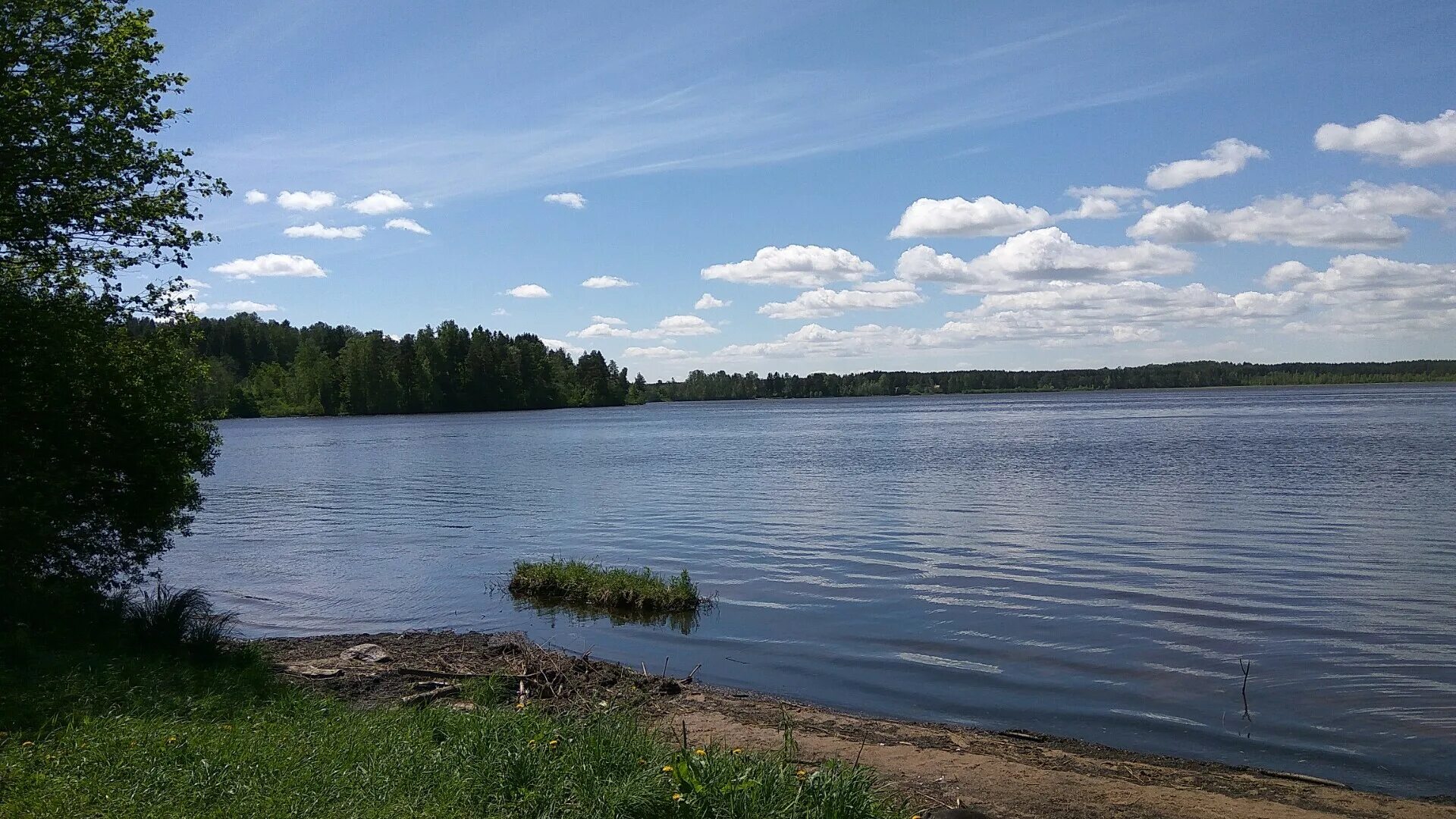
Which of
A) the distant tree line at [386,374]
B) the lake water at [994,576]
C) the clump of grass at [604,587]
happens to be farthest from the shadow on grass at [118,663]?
the distant tree line at [386,374]

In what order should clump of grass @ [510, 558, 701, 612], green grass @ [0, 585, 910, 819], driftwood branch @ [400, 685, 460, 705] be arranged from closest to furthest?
green grass @ [0, 585, 910, 819] → driftwood branch @ [400, 685, 460, 705] → clump of grass @ [510, 558, 701, 612]

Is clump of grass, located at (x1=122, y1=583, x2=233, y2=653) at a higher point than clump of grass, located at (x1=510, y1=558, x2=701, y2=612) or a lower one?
higher

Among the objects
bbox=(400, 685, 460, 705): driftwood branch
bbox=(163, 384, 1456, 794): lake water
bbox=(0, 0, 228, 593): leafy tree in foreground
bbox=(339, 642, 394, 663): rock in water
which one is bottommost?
bbox=(163, 384, 1456, 794): lake water

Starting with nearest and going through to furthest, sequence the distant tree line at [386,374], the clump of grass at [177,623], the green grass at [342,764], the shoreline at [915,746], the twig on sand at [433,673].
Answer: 1. the green grass at [342,764]
2. the shoreline at [915,746]
3. the clump of grass at [177,623]
4. the twig on sand at [433,673]
5. the distant tree line at [386,374]

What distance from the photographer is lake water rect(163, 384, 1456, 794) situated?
40.3ft

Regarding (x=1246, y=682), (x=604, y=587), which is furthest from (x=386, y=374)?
(x=1246, y=682)

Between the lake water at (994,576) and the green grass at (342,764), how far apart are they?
5.58 metres

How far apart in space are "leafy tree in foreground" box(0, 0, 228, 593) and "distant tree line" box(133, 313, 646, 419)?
136 m

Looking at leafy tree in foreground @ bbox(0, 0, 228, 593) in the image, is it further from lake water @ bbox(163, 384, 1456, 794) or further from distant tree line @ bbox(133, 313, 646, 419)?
distant tree line @ bbox(133, 313, 646, 419)

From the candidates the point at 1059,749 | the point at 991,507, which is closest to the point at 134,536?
the point at 1059,749

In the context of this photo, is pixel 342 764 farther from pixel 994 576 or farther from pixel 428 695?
pixel 994 576

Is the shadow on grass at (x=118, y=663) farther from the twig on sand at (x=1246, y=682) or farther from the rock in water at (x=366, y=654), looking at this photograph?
the twig on sand at (x=1246, y=682)

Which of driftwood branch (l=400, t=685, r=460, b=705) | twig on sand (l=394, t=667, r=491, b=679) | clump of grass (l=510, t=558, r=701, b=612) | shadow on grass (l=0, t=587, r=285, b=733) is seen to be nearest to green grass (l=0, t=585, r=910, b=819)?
shadow on grass (l=0, t=587, r=285, b=733)

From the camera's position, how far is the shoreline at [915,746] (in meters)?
8.65
